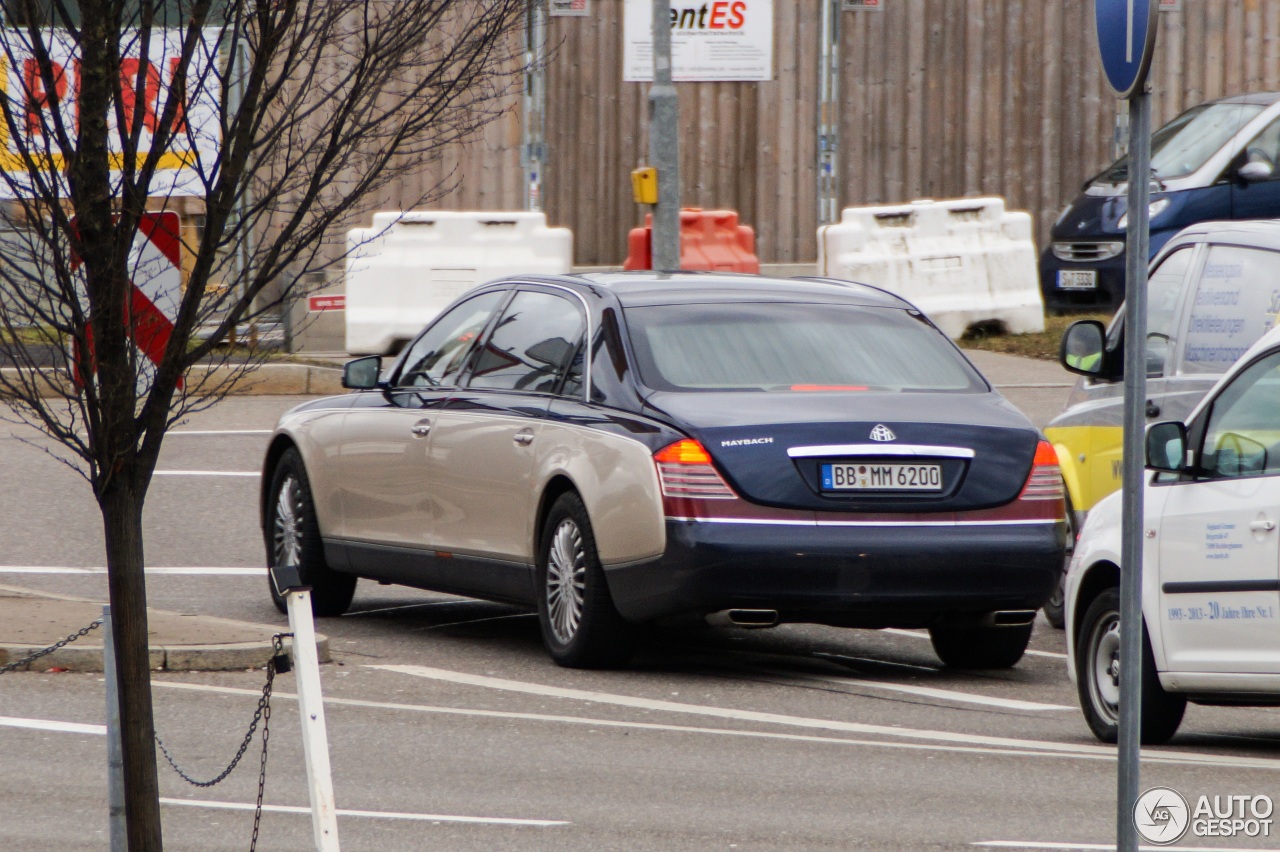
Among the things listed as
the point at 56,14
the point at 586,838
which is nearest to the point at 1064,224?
the point at 586,838

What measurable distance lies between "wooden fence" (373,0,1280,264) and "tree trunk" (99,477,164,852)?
20091 millimetres

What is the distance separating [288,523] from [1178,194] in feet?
38.0

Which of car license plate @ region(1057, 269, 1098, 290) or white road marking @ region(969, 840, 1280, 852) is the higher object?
car license plate @ region(1057, 269, 1098, 290)

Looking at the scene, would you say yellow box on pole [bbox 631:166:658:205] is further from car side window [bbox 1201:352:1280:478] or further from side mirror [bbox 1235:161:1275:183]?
car side window [bbox 1201:352:1280:478]

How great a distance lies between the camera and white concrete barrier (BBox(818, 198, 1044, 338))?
2206 cm

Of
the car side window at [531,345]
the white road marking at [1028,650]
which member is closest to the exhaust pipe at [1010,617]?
the white road marking at [1028,650]

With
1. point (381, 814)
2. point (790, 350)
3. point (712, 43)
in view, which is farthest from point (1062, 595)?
point (712, 43)

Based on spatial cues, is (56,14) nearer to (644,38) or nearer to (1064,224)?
(1064,224)

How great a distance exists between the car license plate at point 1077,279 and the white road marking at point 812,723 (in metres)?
13.5

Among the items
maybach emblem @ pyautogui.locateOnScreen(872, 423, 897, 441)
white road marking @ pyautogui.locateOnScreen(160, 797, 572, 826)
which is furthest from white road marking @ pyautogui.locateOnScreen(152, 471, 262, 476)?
white road marking @ pyautogui.locateOnScreen(160, 797, 572, 826)

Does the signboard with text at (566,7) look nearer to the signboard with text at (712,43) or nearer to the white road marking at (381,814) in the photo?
the signboard with text at (712,43)

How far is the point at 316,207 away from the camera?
17.8 ft

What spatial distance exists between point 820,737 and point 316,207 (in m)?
3.43

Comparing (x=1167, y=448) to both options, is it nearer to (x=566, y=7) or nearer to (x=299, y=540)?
(x=299, y=540)
